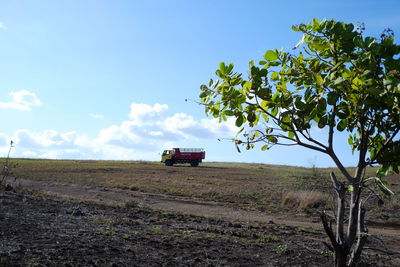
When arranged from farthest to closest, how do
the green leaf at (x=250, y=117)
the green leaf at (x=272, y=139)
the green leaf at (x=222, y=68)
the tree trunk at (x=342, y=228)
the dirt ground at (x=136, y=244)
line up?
the dirt ground at (x=136, y=244)
the green leaf at (x=272, y=139)
the tree trunk at (x=342, y=228)
the green leaf at (x=250, y=117)
the green leaf at (x=222, y=68)

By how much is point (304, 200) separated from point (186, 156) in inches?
1312

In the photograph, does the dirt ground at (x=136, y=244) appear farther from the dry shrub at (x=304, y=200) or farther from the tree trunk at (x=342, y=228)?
the dry shrub at (x=304, y=200)

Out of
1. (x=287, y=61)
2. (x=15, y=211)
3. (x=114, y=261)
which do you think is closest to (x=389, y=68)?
(x=287, y=61)

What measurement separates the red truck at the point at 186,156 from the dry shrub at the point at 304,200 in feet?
105

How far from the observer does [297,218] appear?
14.9m

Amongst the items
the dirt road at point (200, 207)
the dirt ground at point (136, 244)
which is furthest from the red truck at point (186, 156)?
the dirt ground at point (136, 244)

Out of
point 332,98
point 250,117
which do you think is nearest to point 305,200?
point 250,117

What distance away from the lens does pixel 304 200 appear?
56.2ft

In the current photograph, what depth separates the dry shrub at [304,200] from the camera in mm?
16955

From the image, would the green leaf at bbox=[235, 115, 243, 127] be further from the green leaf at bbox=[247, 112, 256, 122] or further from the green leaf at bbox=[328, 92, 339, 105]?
the green leaf at bbox=[328, 92, 339, 105]

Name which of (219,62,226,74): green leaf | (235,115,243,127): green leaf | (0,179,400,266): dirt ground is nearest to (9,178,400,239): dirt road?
(0,179,400,266): dirt ground

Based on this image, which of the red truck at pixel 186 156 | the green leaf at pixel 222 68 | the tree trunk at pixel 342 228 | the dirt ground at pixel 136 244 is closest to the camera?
the green leaf at pixel 222 68

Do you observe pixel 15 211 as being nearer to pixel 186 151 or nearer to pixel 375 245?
pixel 375 245

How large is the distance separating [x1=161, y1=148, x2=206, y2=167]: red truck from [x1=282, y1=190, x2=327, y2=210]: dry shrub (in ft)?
105
